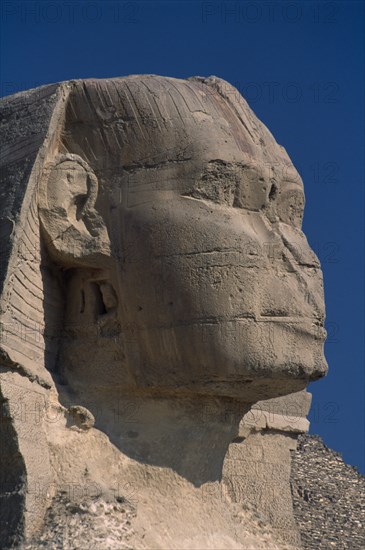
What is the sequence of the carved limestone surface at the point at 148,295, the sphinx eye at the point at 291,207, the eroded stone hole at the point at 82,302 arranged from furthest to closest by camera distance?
1. the sphinx eye at the point at 291,207
2. the eroded stone hole at the point at 82,302
3. the carved limestone surface at the point at 148,295

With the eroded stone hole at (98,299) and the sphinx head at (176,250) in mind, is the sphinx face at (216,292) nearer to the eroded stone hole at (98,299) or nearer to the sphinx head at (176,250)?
the sphinx head at (176,250)

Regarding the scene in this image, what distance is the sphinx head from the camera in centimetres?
1325

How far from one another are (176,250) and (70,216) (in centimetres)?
80

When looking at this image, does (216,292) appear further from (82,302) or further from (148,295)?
(82,302)

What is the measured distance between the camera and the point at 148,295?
13359 millimetres

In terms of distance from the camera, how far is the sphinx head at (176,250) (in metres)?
13.2

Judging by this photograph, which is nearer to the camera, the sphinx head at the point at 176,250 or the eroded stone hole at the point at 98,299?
the sphinx head at the point at 176,250

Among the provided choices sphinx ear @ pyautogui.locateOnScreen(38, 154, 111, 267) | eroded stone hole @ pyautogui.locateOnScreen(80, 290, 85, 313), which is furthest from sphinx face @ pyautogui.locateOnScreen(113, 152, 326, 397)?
eroded stone hole @ pyautogui.locateOnScreen(80, 290, 85, 313)

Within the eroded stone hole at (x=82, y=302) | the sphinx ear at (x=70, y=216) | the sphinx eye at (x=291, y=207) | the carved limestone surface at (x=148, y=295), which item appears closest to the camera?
the carved limestone surface at (x=148, y=295)

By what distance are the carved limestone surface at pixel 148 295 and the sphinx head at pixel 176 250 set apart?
0.03ft

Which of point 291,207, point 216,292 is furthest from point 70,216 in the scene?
point 291,207

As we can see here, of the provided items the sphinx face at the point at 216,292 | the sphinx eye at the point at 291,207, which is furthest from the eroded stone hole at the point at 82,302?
the sphinx eye at the point at 291,207

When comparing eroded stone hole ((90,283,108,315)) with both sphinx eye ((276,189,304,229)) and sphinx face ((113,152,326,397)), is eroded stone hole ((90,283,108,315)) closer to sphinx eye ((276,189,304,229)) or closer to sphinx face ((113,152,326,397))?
sphinx face ((113,152,326,397))

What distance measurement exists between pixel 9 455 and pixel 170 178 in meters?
2.13
